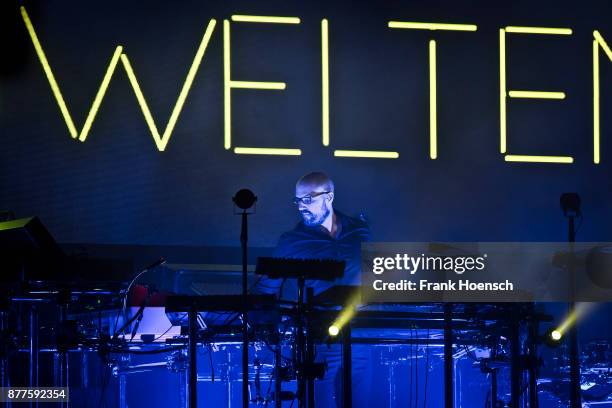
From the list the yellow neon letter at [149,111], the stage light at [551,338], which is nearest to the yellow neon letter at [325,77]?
the yellow neon letter at [149,111]

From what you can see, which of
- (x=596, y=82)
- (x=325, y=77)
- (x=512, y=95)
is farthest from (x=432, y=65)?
(x=596, y=82)

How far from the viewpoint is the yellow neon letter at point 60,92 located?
7992 millimetres

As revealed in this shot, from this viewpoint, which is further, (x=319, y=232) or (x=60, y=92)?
(x=60, y=92)

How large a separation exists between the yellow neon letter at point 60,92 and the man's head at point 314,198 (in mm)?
2168

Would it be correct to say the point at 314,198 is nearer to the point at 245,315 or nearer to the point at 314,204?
the point at 314,204

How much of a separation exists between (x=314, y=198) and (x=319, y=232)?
0.79 feet

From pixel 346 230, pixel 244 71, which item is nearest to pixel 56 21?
pixel 244 71

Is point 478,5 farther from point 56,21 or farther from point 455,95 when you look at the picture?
point 56,21

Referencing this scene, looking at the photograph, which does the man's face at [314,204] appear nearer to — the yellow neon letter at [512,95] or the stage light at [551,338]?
the stage light at [551,338]

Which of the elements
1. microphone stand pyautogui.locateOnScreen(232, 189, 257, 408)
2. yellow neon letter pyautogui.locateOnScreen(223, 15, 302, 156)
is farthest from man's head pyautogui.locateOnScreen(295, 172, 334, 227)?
yellow neon letter pyautogui.locateOnScreen(223, 15, 302, 156)

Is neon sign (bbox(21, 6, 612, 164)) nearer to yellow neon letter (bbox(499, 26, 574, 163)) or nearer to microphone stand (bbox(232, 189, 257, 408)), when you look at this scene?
yellow neon letter (bbox(499, 26, 574, 163))

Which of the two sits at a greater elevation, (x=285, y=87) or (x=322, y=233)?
(x=285, y=87)

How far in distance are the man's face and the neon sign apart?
1.45 metres

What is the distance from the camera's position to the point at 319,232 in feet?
22.3
